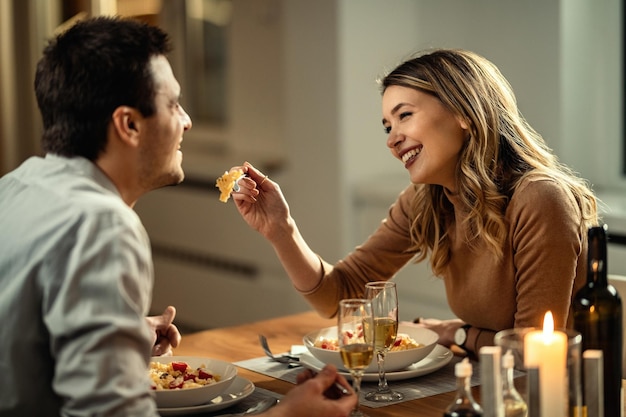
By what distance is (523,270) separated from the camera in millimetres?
2074

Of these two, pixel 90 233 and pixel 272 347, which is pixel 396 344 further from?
pixel 90 233

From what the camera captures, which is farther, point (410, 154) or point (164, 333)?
point (410, 154)

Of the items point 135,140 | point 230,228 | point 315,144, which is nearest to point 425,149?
point 135,140

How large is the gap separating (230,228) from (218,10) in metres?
1.18

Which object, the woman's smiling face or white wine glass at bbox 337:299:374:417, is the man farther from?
the woman's smiling face

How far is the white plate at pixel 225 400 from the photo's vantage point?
5.39ft

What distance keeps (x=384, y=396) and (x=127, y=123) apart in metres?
0.69

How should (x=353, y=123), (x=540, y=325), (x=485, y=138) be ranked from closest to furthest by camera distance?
(x=540, y=325)
(x=485, y=138)
(x=353, y=123)

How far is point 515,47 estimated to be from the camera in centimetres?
362

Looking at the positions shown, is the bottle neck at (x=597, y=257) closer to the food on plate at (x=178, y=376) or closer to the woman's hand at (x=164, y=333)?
the food on plate at (x=178, y=376)

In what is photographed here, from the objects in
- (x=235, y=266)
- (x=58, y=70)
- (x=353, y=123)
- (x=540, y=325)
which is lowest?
(x=235, y=266)

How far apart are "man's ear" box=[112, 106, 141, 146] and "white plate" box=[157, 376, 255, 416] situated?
48 cm

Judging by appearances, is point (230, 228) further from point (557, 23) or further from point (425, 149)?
point (425, 149)

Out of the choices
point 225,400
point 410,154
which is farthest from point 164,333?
point 410,154
